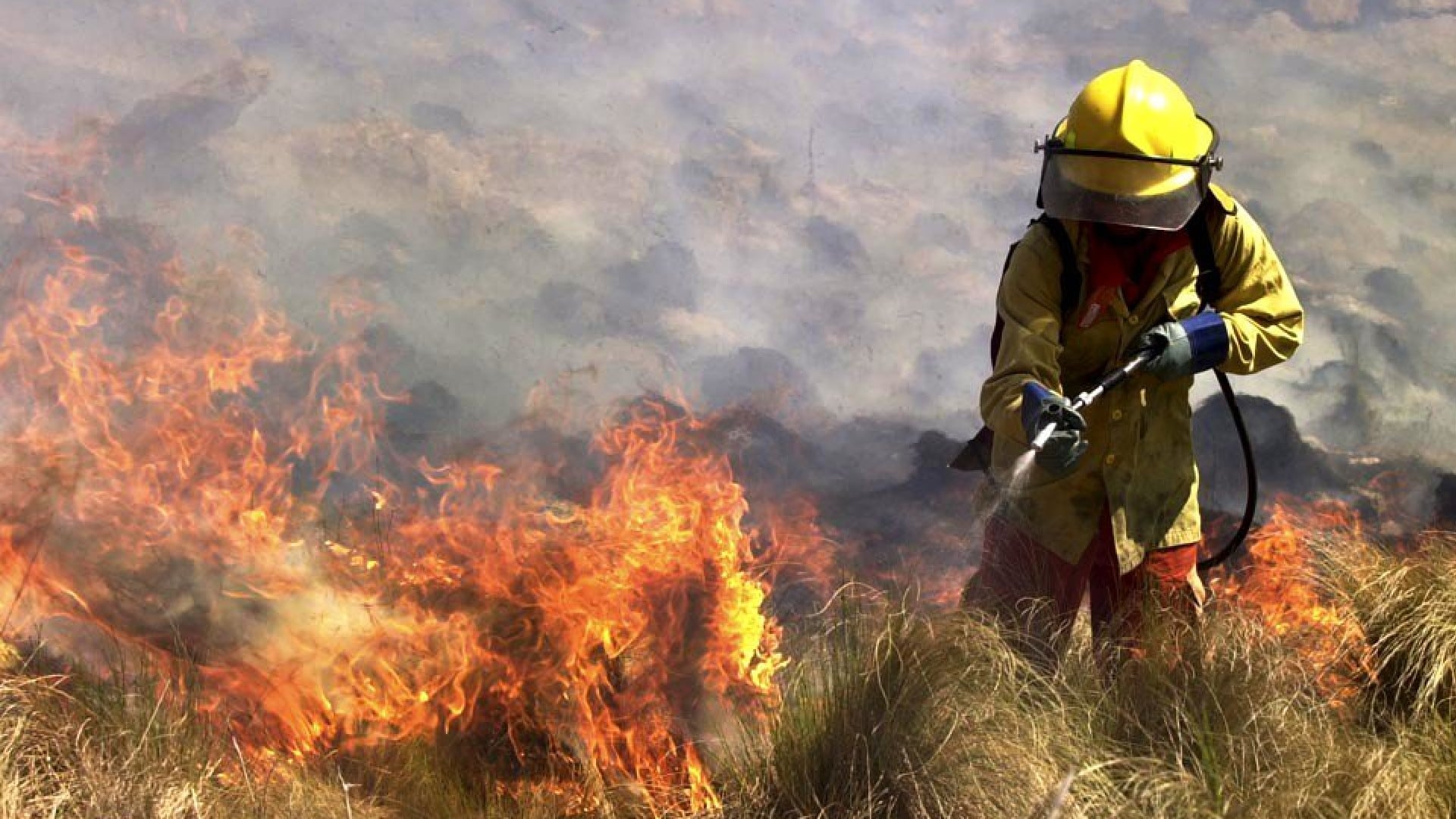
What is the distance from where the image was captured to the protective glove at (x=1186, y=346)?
9.91 ft

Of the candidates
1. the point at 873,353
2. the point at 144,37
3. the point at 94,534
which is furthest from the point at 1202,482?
the point at 144,37

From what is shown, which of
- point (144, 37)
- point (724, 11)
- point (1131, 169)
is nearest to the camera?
point (1131, 169)

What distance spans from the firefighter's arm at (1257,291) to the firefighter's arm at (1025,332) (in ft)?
1.38

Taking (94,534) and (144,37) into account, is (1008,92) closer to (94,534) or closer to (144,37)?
(144,37)

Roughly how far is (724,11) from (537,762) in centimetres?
409

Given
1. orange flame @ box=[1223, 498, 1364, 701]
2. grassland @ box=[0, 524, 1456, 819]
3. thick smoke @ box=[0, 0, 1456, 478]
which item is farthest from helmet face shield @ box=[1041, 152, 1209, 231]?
thick smoke @ box=[0, 0, 1456, 478]

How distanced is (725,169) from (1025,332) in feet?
11.7

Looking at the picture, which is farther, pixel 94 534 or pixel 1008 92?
pixel 1008 92

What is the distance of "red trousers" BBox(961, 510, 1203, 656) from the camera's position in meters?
3.35

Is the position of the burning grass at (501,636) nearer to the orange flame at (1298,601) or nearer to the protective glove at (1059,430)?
the orange flame at (1298,601)

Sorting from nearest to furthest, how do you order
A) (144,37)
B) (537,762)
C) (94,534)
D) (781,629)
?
(537,762) → (781,629) → (94,534) → (144,37)

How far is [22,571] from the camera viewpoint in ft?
14.9

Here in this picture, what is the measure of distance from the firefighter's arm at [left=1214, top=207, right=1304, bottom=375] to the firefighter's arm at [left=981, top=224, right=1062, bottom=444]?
0.42 meters

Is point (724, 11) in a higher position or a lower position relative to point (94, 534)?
higher
